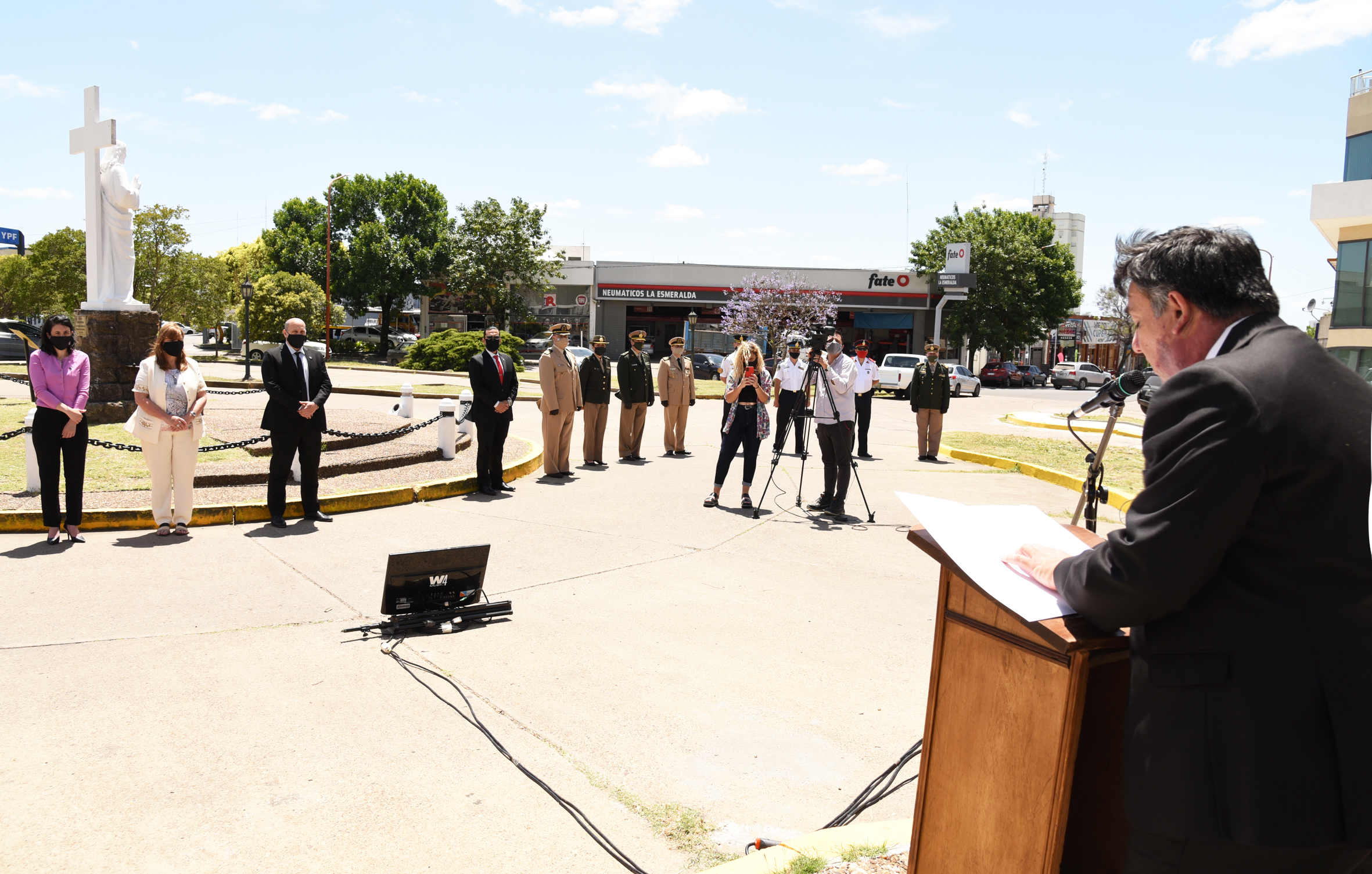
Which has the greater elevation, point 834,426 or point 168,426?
point 834,426

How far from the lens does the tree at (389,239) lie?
53875 mm

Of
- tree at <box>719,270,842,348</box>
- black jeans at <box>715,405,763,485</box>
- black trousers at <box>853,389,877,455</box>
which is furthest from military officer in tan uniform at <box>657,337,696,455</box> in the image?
tree at <box>719,270,842,348</box>

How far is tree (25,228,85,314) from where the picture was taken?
147 feet

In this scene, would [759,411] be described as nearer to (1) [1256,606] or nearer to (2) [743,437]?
(2) [743,437]

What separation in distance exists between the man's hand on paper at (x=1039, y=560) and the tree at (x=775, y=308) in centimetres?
4768

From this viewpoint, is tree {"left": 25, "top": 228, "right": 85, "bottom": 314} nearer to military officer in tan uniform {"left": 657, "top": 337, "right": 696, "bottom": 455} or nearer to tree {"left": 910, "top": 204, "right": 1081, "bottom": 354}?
military officer in tan uniform {"left": 657, "top": 337, "right": 696, "bottom": 455}

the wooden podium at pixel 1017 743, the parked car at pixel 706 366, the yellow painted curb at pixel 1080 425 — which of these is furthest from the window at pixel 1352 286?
the wooden podium at pixel 1017 743

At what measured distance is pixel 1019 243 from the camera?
180 ft

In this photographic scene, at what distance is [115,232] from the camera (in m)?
14.9

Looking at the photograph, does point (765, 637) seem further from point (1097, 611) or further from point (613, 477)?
point (613, 477)

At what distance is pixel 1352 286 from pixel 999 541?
32839 millimetres

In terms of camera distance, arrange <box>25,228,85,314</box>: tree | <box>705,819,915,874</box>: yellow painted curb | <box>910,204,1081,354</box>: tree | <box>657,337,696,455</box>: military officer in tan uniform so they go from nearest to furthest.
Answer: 1. <box>705,819,915,874</box>: yellow painted curb
2. <box>657,337,696,455</box>: military officer in tan uniform
3. <box>25,228,85,314</box>: tree
4. <box>910,204,1081,354</box>: tree

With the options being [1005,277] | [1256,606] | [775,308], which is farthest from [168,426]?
[1005,277]

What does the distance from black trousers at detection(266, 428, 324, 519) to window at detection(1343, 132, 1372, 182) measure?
3448cm
